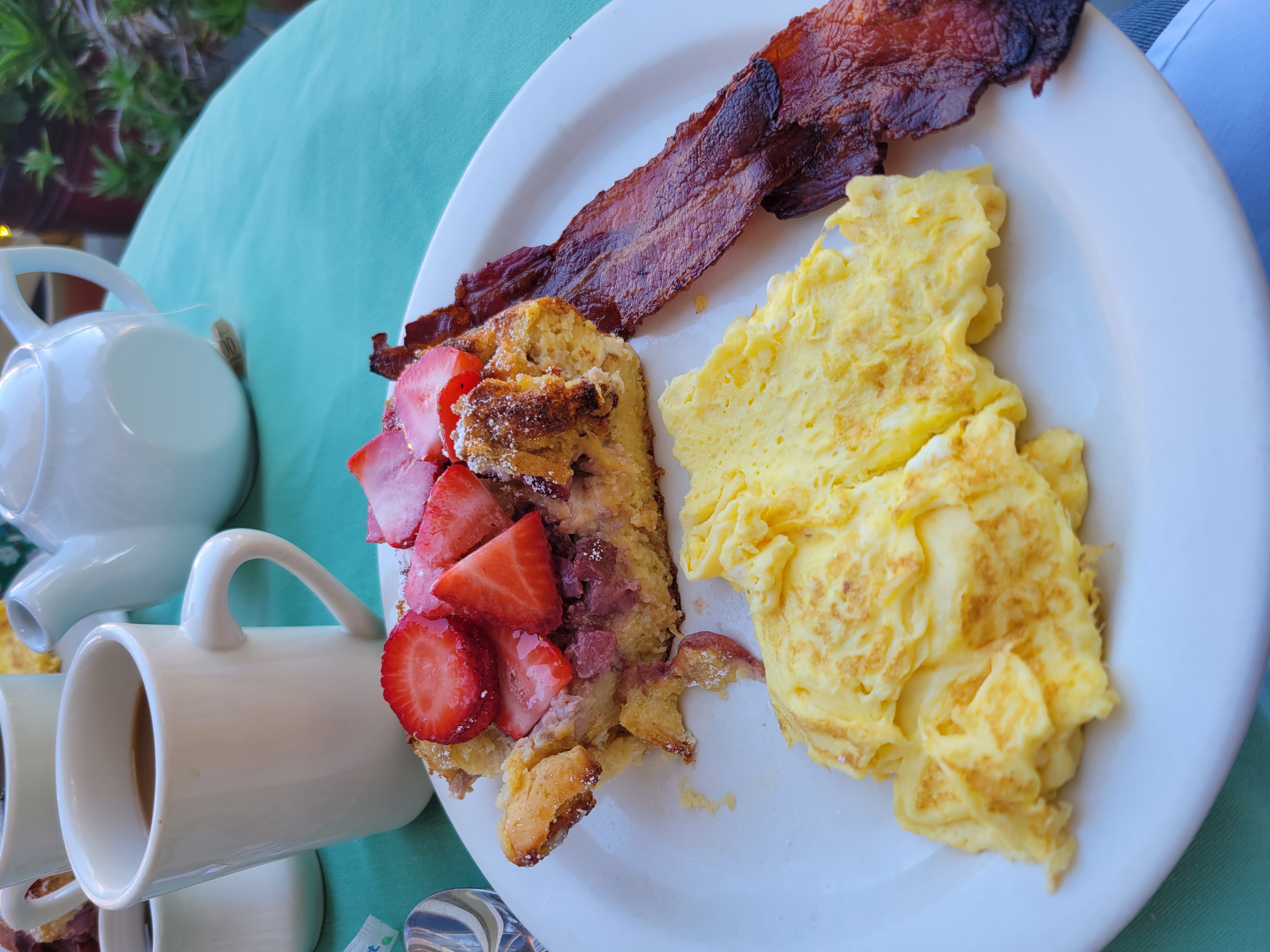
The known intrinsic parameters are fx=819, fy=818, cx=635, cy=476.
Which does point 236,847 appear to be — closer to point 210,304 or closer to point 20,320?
point 20,320

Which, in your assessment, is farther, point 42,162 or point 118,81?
point 42,162

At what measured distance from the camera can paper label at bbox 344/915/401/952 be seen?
180cm

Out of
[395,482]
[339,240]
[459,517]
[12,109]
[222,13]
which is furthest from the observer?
[12,109]

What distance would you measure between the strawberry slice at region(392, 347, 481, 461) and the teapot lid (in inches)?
32.9

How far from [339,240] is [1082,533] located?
191 cm

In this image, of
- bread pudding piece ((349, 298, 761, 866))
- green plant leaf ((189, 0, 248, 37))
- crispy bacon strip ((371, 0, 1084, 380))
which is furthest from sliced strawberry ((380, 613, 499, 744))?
green plant leaf ((189, 0, 248, 37))

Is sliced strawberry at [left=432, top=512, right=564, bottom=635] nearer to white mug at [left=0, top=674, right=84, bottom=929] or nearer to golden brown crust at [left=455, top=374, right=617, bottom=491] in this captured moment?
golden brown crust at [left=455, top=374, right=617, bottom=491]

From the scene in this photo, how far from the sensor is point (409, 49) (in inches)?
83.0

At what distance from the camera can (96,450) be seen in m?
1.74

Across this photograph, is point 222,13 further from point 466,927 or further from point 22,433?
point 466,927

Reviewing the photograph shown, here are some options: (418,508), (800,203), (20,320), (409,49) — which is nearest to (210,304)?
(20,320)

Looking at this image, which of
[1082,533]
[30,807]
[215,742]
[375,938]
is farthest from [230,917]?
[1082,533]

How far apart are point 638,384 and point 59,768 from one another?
1.22m

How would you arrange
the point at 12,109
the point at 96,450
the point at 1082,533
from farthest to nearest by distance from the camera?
the point at 12,109, the point at 96,450, the point at 1082,533
